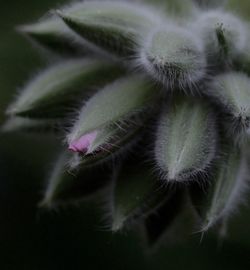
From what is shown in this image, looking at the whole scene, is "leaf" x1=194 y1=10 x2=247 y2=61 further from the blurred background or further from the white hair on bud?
the blurred background

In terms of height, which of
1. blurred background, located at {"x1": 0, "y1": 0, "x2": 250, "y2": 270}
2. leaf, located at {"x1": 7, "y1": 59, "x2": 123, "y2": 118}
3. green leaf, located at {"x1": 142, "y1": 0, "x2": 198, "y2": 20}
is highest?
green leaf, located at {"x1": 142, "y1": 0, "x2": 198, "y2": 20}

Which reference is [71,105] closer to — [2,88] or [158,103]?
[158,103]

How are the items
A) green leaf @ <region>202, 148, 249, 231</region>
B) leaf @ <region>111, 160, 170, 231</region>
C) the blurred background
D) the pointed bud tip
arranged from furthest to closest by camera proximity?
the blurred background, leaf @ <region>111, 160, 170, 231</region>, green leaf @ <region>202, 148, 249, 231</region>, the pointed bud tip

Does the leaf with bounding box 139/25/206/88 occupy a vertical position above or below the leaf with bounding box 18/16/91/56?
above

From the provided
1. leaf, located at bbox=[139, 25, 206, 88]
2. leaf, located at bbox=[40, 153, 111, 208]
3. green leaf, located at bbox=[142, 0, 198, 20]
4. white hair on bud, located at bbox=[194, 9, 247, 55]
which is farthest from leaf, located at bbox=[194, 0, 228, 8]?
leaf, located at bbox=[40, 153, 111, 208]

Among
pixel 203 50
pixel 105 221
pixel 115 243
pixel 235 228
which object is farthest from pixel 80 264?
pixel 203 50

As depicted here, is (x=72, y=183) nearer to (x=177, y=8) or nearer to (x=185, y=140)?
(x=185, y=140)

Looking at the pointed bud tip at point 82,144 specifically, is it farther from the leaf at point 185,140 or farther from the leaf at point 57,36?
the leaf at point 57,36
